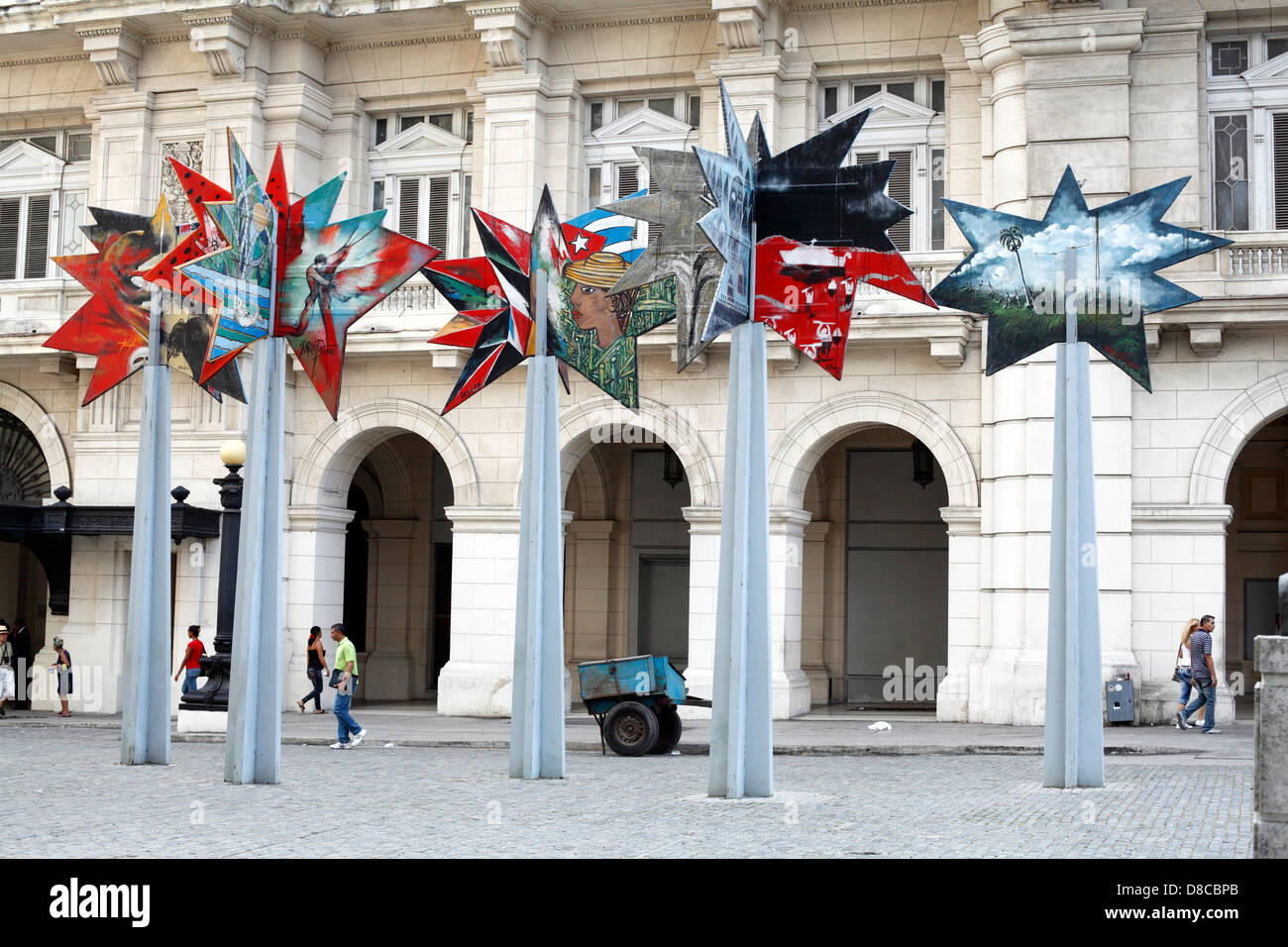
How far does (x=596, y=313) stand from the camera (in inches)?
632

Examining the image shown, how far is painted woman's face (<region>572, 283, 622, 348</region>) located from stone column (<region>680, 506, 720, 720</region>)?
8527 mm

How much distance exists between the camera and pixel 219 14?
86.0ft

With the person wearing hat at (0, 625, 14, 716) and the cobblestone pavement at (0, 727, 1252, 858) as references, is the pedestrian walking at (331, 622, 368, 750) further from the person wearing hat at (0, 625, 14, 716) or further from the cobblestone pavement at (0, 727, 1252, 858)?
the person wearing hat at (0, 625, 14, 716)

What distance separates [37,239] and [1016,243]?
19947 mm

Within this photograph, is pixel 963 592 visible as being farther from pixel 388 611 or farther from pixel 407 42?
pixel 407 42

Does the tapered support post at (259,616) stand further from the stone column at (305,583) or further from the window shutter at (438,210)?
the window shutter at (438,210)

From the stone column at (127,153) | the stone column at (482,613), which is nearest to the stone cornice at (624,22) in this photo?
the stone column at (127,153)

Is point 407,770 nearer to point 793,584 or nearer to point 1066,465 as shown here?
point 1066,465

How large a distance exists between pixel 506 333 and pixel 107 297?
5391 mm

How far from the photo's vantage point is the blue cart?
18938 millimetres

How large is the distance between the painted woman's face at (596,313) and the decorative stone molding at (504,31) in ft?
35.6

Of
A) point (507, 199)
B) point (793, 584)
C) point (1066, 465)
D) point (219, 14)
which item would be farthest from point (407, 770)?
point (219, 14)

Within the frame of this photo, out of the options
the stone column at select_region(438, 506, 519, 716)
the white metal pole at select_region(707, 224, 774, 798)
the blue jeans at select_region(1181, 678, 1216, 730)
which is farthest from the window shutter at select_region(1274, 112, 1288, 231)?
the stone column at select_region(438, 506, 519, 716)

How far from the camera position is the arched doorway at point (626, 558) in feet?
96.8
